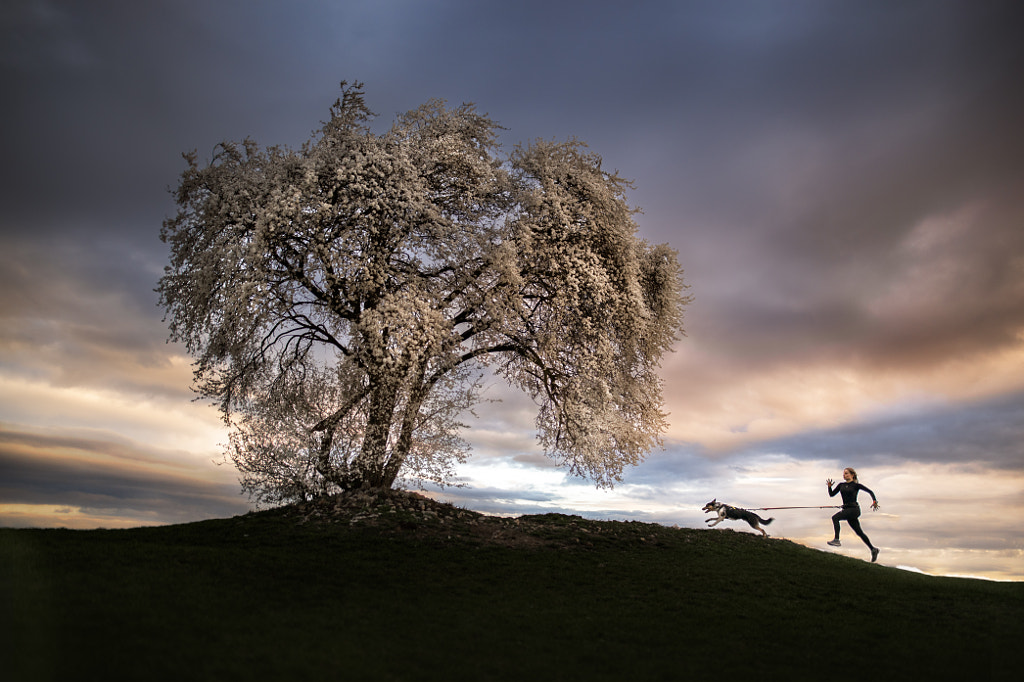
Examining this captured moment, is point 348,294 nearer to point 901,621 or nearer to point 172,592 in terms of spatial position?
point 172,592

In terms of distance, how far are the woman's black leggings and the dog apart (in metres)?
2.52

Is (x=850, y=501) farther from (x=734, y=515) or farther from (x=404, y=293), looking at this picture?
(x=404, y=293)

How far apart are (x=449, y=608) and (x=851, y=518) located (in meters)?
12.2

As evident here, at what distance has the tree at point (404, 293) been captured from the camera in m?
18.4

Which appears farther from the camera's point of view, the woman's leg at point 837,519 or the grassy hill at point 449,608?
the woman's leg at point 837,519

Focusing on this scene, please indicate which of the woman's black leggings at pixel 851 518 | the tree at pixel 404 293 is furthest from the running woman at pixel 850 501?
the tree at pixel 404 293

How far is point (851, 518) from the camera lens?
18391mm

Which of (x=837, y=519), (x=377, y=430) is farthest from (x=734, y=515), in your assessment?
(x=377, y=430)

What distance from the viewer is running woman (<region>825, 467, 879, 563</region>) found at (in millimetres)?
18188

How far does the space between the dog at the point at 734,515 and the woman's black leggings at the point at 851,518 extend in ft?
8.27

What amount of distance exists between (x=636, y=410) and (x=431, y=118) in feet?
37.6

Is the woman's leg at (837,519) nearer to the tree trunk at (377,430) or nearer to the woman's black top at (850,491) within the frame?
the woman's black top at (850,491)

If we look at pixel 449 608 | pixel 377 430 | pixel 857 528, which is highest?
pixel 377 430

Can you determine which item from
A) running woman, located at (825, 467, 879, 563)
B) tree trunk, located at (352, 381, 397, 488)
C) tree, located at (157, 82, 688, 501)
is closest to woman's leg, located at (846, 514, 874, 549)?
running woman, located at (825, 467, 879, 563)
